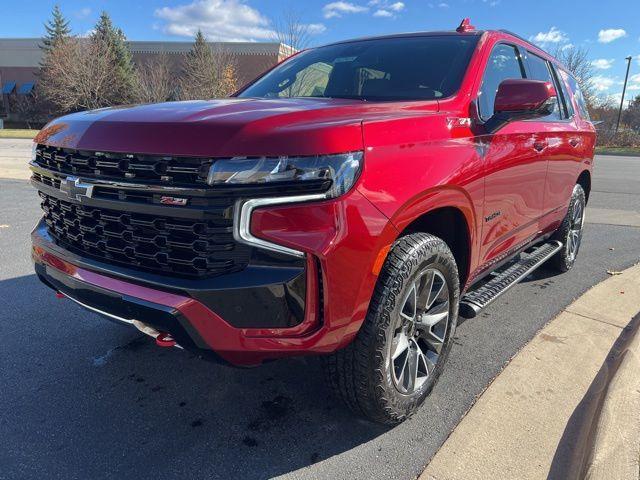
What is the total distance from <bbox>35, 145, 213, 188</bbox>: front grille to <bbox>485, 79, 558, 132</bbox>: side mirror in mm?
1726

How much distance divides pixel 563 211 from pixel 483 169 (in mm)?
2306

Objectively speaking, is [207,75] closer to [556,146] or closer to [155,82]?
[155,82]

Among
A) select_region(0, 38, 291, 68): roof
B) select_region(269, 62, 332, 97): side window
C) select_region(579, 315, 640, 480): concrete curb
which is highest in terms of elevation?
select_region(0, 38, 291, 68): roof

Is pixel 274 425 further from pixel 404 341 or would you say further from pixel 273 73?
pixel 273 73

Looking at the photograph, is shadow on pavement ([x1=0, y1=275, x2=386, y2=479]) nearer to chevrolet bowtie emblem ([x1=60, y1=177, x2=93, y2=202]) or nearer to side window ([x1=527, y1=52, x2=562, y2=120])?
chevrolet bowtie emblem ([x1=60, y1=177, x2=93, y2=202])

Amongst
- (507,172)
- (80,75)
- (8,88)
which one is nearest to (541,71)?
(507,172)

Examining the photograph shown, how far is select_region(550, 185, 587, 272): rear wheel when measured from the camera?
16.0 ft

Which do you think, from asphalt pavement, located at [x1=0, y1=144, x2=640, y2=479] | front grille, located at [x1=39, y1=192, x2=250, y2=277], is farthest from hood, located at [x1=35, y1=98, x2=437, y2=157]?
asphalt pavement, located at [x1=0, y1=144, x2=640, y2=479]

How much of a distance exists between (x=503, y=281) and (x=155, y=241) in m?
2.45

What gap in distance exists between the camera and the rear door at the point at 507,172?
2.95 metres

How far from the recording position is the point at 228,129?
1.91m

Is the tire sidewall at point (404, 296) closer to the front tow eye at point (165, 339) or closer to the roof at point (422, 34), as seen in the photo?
the front tow eye at point (165, 339)

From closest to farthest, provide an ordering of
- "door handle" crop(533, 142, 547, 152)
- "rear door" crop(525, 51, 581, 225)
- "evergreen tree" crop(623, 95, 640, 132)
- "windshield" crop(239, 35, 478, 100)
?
"windshield" crop(239, 35, 478, 100), "door handle" crop(533, 142, 547, 152), "rear door" crop(525, 51, 581, 225), "evergreen tree" crop(623, 95, 640, 132)

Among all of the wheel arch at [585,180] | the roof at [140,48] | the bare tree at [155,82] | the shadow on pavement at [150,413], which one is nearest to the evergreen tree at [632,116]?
the roof at [140,48]
